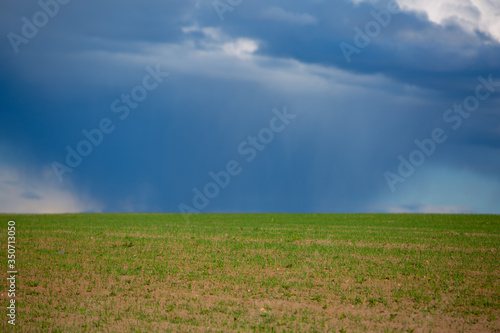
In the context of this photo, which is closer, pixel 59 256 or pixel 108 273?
pixel 108 273

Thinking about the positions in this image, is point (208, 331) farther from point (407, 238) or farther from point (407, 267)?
point (407, 238)

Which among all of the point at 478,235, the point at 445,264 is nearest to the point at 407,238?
the point at 478,235

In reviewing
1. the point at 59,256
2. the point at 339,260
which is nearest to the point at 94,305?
the point at 59,256

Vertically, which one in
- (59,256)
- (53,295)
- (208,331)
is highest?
(59,256)

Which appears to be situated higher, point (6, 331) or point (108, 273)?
point (108, 273)

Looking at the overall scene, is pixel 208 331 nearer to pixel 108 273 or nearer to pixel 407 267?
pixel 108 273

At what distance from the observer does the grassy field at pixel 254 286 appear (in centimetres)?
1295

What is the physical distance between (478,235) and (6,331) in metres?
28.9

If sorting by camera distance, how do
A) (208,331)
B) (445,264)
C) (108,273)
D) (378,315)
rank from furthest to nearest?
1. (445,264)
2. (108,273)
3. (378,315)
4. (208,331)

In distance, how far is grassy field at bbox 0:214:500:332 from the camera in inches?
510

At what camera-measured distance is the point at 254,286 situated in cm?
1627

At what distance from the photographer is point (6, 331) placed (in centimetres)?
1217

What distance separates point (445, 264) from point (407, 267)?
6.77ft

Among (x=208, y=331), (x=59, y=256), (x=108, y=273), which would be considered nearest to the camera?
(x=208, y=331)
